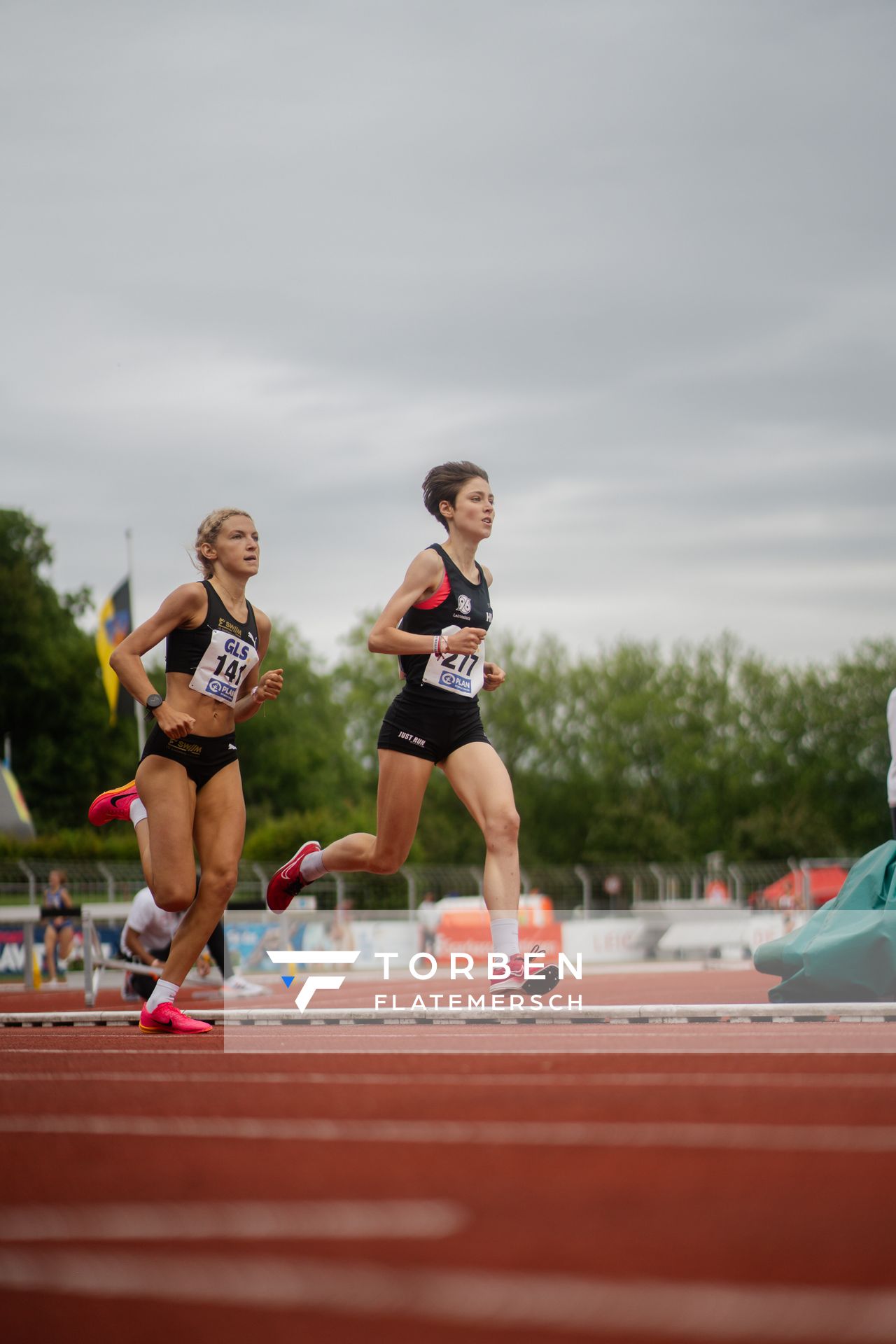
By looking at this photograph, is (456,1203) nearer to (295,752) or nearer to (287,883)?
(287,883)

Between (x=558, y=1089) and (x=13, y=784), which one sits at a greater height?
(x=13, y=784)

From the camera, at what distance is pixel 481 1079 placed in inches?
198

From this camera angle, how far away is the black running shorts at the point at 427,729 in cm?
817

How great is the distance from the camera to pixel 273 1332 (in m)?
2.20

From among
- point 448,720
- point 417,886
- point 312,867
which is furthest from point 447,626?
point 417,886

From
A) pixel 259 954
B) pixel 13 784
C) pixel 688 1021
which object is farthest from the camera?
pixel 13 784

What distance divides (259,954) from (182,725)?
11964mm

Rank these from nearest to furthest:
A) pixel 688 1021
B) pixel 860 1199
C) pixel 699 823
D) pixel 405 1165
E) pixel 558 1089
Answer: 1. pixel 860 1199
2. pixel 405 1165
3. pixel 558 1089
4. pixel 688 1021
5. pixel 699 823

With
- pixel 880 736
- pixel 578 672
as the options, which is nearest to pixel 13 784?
pixel 578 672

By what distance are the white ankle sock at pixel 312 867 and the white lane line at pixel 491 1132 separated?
452 cm

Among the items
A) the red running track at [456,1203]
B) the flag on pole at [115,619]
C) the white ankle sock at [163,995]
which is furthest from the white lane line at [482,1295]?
the flag on pole at [115,619]

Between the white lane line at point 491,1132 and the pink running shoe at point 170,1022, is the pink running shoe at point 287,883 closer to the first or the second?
the pink running shoe at point 170,1022

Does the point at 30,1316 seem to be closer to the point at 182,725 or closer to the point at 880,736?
the point at 182,725

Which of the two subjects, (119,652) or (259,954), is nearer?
(119,652)
